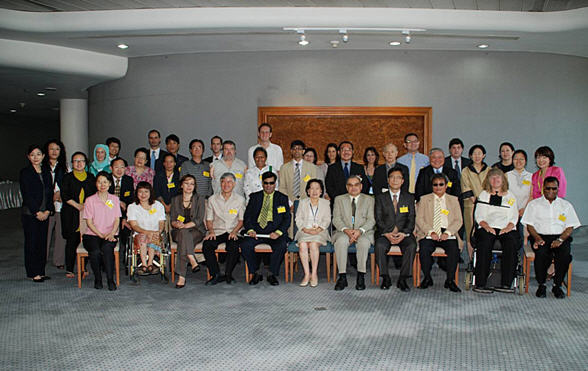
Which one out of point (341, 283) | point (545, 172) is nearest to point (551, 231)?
point (545, 172)

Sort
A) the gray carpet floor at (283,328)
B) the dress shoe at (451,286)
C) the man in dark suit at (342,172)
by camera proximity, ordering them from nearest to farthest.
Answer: the gray carpet floor at (283,328) < the dress shoe at (451,286) < the man in dark suit at (342,172)

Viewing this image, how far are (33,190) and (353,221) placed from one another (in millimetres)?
3528

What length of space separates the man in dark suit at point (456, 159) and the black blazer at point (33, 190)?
4659 millimetres

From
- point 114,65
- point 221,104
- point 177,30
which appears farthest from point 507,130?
point 114,65

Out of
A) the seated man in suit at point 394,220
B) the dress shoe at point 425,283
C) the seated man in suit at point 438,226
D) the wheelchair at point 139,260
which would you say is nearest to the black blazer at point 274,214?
the wheelchair at point 139,260

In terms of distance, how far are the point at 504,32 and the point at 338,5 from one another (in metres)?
2.37

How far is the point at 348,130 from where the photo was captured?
Answer: 8508 mm

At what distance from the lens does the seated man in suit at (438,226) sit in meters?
5.44

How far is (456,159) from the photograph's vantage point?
6625mm

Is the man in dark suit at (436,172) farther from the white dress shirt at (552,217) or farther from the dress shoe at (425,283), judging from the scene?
the dress shoe at (425,283)

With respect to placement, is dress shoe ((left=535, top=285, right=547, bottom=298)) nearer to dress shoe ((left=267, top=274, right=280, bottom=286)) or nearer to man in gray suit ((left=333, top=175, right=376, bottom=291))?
man in gray suit ((left=333, top=175, right=376, bottom=291))

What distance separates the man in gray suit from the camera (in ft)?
18.4

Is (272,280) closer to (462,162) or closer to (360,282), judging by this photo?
(360,282)

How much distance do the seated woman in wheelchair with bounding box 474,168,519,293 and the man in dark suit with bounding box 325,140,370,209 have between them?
149 centimetres
